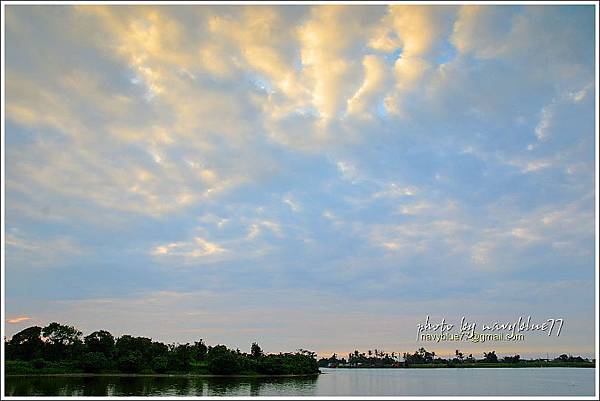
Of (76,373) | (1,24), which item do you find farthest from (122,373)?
(1,24)

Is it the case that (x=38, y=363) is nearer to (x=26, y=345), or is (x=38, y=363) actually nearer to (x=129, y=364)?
(x=26, y=345)

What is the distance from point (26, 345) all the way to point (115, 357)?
999cm

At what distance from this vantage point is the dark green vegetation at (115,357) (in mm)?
55062

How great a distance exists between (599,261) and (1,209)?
17379mm

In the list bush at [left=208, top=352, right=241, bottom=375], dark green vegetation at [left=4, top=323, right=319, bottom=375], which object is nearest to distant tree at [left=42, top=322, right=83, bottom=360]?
dark green vegetation at [left=4, top=323, right=319, bottom=375]

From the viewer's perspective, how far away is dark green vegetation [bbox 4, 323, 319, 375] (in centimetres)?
5506

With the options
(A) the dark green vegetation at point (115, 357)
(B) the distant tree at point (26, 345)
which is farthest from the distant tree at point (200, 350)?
(B) the distant tree at point (26, 345)

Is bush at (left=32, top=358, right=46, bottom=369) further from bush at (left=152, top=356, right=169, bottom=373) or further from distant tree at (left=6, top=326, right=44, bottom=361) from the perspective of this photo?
bush at (left=152, top=356, right=169, bottom=373)

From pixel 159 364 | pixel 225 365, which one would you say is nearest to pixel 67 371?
pixel 159 364

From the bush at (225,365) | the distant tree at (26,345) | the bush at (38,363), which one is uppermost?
the distant tree at (26,345)

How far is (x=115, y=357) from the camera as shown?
5812 centimetres

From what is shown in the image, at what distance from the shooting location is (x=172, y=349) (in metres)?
65.0

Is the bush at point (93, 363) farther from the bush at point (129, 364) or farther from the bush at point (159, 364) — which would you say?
the bush at point (159, 364)

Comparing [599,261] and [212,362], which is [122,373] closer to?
[212,362]
